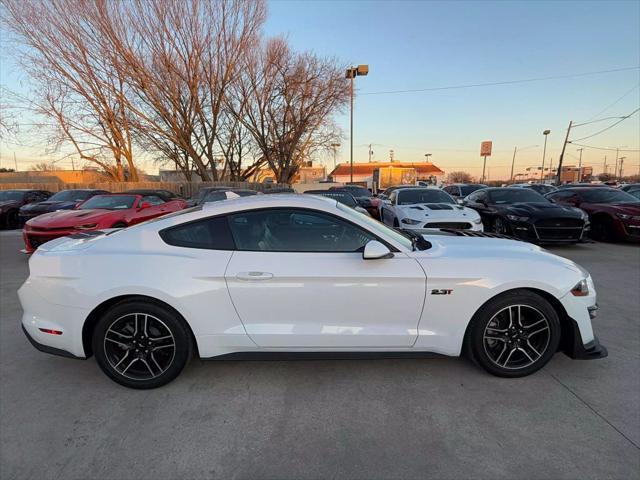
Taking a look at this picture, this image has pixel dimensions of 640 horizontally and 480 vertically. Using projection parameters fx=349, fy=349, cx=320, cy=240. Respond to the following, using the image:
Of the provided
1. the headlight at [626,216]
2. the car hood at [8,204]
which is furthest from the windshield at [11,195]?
the headlight at [626,216]

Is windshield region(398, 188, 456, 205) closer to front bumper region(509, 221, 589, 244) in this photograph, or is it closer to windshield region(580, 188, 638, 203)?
front bumper region(509, 221, 589, 244)

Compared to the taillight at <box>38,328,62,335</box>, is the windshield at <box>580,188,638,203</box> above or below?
above

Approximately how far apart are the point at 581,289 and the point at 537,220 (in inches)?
239

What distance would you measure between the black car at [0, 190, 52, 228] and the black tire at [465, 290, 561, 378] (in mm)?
16487

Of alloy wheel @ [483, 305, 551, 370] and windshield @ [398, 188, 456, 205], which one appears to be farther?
windshield @ [398, 188, 456, 205]

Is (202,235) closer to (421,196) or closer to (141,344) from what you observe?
(141,344)

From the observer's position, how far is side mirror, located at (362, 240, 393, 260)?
8.05ft

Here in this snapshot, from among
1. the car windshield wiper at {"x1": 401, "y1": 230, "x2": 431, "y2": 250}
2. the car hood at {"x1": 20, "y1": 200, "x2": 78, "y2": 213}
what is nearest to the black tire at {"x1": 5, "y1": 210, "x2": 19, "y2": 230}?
the car hood at {"x1": 20, "y1": 200, "x2": 78, "y2": 213}

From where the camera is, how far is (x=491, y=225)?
9695mm

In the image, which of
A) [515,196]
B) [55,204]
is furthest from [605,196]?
[55,204]

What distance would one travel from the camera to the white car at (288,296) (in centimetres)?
256

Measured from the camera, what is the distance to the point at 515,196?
9.55 meters

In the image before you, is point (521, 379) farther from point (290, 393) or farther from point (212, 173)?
point (212, 173)

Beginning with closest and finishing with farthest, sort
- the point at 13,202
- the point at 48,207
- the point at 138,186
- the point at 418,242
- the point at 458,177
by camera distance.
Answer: the point at 418,242
the point at 48,207
the point at 13,202
the point at 138,186
the point at 458,177
